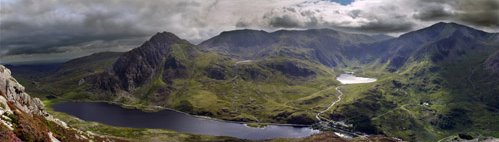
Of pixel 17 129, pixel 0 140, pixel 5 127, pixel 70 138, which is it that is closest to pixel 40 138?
pixel 17 129

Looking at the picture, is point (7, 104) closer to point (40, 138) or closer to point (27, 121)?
point (27, 121)

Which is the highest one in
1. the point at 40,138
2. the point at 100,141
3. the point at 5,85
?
the point at 5,85

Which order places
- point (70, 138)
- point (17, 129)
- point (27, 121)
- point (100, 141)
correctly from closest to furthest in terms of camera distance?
point (17, 129) → point (27, 121) → point (70, 138) → point (100, 141)

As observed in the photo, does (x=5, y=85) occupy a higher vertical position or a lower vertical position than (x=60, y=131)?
higher

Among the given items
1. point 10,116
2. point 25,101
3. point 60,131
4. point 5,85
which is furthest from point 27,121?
point 25,101

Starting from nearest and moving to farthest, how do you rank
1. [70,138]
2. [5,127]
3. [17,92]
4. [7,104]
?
[5,127], [7,104], [70,138], [17,92]

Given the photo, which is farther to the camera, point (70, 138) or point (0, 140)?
point (70, 138)

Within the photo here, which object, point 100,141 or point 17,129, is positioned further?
point 100,141

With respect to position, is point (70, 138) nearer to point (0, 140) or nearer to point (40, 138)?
point (40, 138)

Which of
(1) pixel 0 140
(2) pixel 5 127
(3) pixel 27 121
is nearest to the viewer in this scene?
(1) pixel 0 140
